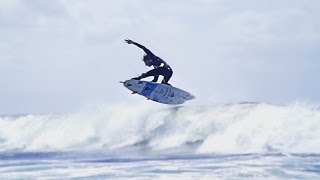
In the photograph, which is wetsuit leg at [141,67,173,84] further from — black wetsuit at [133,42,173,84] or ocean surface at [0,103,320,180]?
ocean surface at [0,103,320,180]

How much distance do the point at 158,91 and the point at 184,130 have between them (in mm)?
11919

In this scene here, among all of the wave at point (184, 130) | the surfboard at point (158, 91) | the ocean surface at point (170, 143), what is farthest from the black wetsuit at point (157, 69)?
the wave at point (184, 130)

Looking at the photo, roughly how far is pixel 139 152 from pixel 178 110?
24.7ft

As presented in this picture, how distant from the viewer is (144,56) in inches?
691

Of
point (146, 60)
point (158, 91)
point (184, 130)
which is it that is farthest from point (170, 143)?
point (146, 60)

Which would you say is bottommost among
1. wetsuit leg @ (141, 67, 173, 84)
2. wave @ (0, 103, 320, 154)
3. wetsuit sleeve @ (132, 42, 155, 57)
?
wetsuit leg @ (141, 67, 173, 84)

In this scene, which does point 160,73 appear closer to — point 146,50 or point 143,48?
point 146,50

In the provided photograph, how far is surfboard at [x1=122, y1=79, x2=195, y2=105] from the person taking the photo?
2022 centimetres

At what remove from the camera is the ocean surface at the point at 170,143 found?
19.1 meters

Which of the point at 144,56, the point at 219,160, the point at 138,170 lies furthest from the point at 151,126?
the point at 144,56

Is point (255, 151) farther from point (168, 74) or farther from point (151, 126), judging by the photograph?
point (151, 126)

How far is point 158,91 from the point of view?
67.5 feet

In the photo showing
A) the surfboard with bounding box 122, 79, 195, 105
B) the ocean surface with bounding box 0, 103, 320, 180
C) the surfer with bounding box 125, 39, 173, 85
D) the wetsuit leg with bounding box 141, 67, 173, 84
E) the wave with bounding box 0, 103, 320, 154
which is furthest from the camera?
the wave with bounding box 0, 103, 320, 154

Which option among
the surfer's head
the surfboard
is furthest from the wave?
the surfer's head
